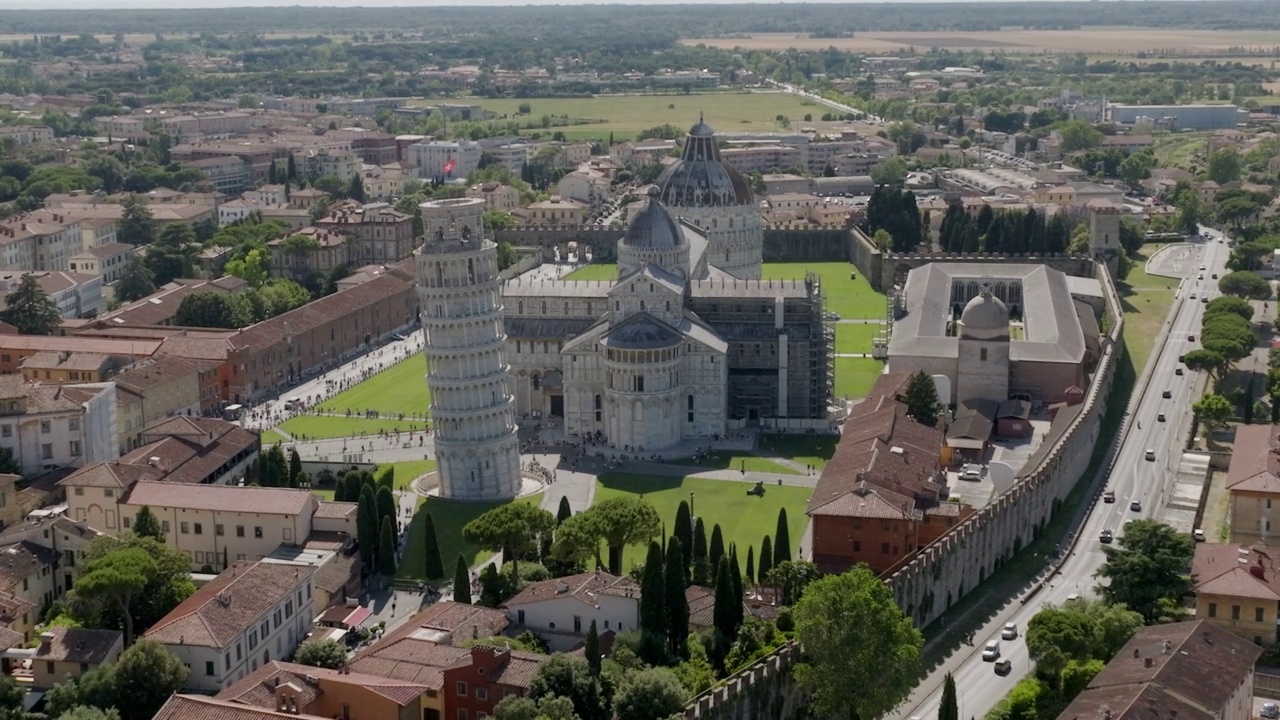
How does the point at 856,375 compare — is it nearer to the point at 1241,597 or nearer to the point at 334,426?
the point at 334,426

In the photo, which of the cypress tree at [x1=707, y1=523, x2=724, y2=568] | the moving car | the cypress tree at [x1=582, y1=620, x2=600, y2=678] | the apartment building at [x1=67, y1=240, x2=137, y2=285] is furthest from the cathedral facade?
the apartment building at [x1=67, y1=240, x2=137, y2=285]

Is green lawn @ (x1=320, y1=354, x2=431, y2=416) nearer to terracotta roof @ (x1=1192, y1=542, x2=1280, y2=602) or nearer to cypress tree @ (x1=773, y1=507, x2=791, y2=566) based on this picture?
cypress tree @ (x1=773, y1=507, x2=791, y2=566)

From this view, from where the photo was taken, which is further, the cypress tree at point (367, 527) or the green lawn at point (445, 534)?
the green lawn at point (445, 534)

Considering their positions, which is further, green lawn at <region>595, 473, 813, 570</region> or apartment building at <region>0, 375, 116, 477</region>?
apartment building at <region>0, 375, 116, 477</region>

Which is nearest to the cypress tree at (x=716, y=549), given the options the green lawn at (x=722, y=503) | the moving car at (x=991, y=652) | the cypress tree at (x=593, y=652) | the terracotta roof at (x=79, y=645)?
the green lawn at (x=722, y=503)

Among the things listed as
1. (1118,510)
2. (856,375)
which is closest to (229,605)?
(1118,510)

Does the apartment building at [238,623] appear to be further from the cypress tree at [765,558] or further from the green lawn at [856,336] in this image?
the green lawn at [856,336]
